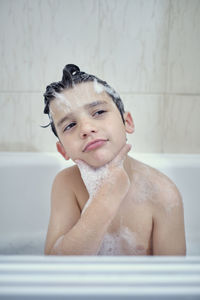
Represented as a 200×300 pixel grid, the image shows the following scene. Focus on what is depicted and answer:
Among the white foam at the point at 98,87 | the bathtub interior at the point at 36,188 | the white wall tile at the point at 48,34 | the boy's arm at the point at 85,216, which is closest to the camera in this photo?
the boy's arm at the point at 85,216

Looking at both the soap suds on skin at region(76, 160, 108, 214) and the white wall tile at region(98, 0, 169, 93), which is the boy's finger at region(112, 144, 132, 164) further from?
the white wall tile at region(98, 0, 169, 93)

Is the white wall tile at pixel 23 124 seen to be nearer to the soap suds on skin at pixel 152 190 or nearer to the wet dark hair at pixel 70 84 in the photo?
the wet dark hair at pixel 70 84

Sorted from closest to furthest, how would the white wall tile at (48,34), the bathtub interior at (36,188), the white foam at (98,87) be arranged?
the white foam at (98,87) < the white wall tile at (48,34) < the bathtub interior at (36,188)

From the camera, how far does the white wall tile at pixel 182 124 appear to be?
1.03 meters

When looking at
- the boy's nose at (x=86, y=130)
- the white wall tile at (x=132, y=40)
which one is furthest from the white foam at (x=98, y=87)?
the white wall tile at (x=132, y=40)

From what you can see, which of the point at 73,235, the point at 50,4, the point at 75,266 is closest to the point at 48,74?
the point at 50,4

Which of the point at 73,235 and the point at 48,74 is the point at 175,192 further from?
the point at 48,74

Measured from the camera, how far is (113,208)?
630 millimetres

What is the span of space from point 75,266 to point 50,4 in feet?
2.80

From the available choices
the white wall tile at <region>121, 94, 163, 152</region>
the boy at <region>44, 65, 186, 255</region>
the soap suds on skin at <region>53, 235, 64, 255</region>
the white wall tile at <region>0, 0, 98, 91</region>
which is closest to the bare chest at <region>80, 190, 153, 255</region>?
the boy at <region>44, 65, 186, 255</region>

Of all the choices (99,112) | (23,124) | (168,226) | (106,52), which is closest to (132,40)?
(106,52)

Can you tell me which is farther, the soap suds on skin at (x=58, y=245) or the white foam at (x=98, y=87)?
the white foam at (x=98, y=87)

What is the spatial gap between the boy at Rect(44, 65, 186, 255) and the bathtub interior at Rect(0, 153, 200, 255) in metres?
0.27

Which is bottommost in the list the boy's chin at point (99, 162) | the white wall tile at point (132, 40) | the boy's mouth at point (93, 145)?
the boy's chin at point (99, 162)
